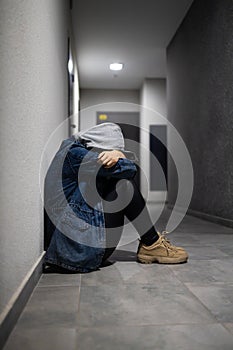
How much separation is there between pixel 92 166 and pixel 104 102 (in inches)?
277

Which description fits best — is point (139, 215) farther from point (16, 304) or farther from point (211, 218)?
point (211, 218)

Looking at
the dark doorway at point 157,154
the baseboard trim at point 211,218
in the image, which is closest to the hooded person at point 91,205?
the baseboard trim at point 211,218

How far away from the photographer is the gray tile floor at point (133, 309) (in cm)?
91

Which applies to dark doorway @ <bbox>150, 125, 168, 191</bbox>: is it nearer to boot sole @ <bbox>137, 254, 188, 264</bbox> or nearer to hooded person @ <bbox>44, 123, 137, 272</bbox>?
boot sole @ <bbox>137, 254, 188, 264</bbox>

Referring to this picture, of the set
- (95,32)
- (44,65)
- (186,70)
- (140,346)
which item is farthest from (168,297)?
(95,32)

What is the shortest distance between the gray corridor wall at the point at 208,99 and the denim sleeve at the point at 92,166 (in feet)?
5.98

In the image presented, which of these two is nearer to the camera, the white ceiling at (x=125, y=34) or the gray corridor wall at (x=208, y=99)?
the gray corridor wall at (x=208, y=99)

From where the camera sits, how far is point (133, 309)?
115 centimetres

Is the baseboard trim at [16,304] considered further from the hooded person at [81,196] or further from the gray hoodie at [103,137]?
the gray hoodie at [103,137]

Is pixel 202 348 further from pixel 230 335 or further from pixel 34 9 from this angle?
pixel 34 9

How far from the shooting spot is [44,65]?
5.71 feet

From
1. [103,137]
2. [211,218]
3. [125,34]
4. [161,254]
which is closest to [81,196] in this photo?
[103,137]

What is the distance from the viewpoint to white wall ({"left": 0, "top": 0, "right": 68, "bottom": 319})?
0.92m

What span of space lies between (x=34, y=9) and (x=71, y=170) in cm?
66
